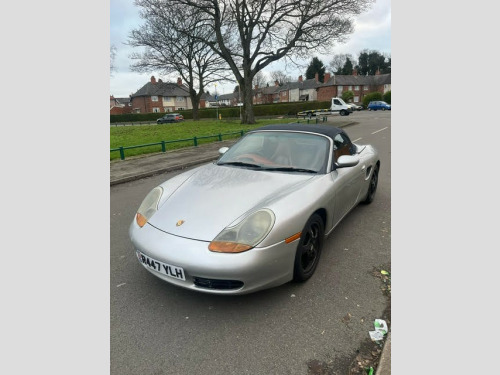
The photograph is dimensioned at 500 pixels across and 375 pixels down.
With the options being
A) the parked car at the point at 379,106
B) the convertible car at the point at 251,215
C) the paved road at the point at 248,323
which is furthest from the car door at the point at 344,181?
the parked car at the point at 379,106

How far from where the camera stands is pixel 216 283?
235cm

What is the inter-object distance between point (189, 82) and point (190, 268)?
38.3 m

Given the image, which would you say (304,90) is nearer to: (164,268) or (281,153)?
(281,153)

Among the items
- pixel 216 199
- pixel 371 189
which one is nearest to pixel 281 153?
pixel 216 199

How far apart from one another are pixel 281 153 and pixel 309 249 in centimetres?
130

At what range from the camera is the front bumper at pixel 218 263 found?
89.1 inches

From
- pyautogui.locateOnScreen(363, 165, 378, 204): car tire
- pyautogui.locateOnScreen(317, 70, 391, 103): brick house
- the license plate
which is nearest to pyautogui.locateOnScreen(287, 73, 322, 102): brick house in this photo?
pyautogui.locateOnScreen(317, 70, 391, 103): brick house

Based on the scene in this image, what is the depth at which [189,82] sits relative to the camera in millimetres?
37312

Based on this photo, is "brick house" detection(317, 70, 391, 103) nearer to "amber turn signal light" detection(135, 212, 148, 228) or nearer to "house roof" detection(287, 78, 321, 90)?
"house roof" detection(287, 78, 321, 90)

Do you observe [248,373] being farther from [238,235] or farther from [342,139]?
[342,139]

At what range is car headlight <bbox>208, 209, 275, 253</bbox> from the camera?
7.59 ft

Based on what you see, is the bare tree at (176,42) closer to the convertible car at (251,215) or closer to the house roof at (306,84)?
the convertible car at (251,215)

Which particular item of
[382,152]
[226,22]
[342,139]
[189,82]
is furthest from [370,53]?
[342,139]

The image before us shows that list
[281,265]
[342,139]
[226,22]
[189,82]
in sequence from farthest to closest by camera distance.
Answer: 1. [189,82]
2. [226,22]
3. [342,139]
4. [281,265]
